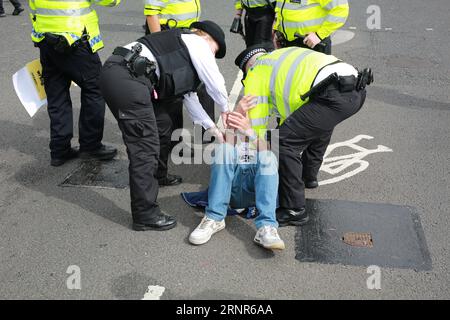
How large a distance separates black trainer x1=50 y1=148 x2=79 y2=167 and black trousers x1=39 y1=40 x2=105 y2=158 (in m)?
0.04

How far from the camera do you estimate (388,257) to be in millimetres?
3566

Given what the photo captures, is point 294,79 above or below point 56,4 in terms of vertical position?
below

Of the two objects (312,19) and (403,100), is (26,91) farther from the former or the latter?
(403,100)

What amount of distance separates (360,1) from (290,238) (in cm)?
938

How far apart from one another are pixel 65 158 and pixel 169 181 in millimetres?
1112

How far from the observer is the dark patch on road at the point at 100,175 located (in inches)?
179

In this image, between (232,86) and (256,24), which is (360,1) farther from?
(256,24)

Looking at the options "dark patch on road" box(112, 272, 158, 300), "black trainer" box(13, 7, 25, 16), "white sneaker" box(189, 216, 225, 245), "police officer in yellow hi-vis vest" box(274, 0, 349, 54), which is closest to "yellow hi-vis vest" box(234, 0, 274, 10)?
"police officer in yellow hi-vis vest" box(274, 0, 349, 54)

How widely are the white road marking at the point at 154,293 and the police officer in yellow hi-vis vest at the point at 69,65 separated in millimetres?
2024

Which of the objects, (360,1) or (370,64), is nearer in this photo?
(370,64)

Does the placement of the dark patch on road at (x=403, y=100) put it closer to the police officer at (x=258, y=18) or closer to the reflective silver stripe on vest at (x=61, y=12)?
the police officer at (x=258, y=18)

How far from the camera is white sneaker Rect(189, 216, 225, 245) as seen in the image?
12.1 feet
